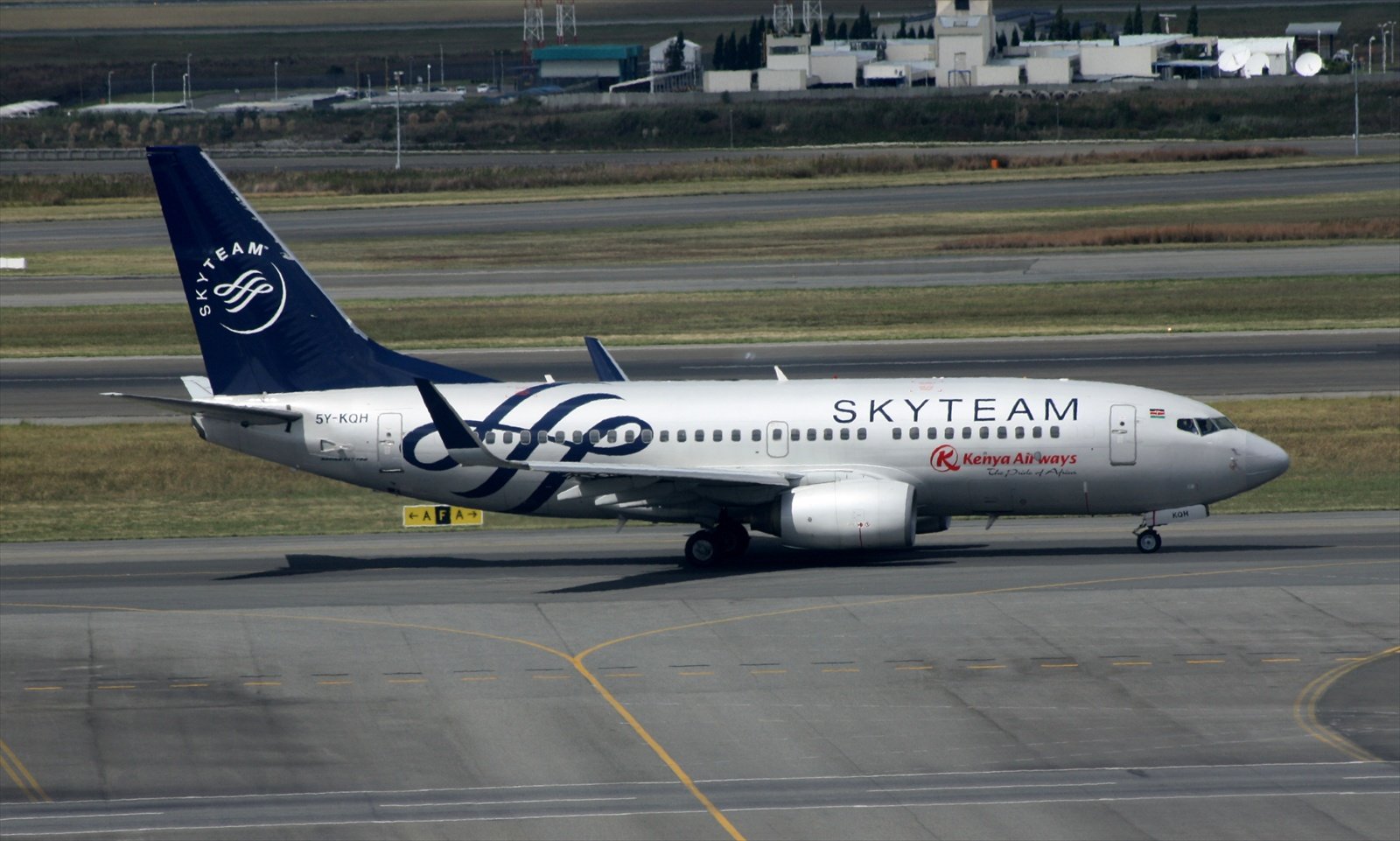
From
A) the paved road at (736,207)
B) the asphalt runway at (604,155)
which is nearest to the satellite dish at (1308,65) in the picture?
the asphalt runway at (604,155)

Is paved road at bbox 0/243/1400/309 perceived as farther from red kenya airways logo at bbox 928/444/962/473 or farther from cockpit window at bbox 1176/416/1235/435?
red kenya airways logo at bbox 928/444/962/473

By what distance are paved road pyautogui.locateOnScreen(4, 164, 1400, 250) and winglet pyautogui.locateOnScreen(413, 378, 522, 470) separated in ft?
231

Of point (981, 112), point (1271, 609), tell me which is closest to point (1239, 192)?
point (981, 112)

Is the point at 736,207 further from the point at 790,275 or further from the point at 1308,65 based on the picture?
the point at 1308,65

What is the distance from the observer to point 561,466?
39.3 metres

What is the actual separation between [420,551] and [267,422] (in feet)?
17.6

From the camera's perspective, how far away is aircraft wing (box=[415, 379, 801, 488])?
1478 inches

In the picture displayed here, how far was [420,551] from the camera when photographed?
146ft

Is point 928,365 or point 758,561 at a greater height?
point 928,365

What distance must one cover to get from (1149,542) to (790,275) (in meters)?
50.4

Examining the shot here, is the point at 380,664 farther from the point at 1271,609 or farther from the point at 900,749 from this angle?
the point at 1271,609

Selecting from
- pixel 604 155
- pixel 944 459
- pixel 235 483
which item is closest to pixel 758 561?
pixel 944 459

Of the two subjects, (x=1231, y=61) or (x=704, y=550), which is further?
(x=1231, y=61)

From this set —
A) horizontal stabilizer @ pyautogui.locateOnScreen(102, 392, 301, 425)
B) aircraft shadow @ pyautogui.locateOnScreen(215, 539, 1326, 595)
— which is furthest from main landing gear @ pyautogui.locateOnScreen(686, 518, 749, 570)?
horizontal stabilizer @ pyautogui.locateOnScreen(102, 392, 301, 425)
